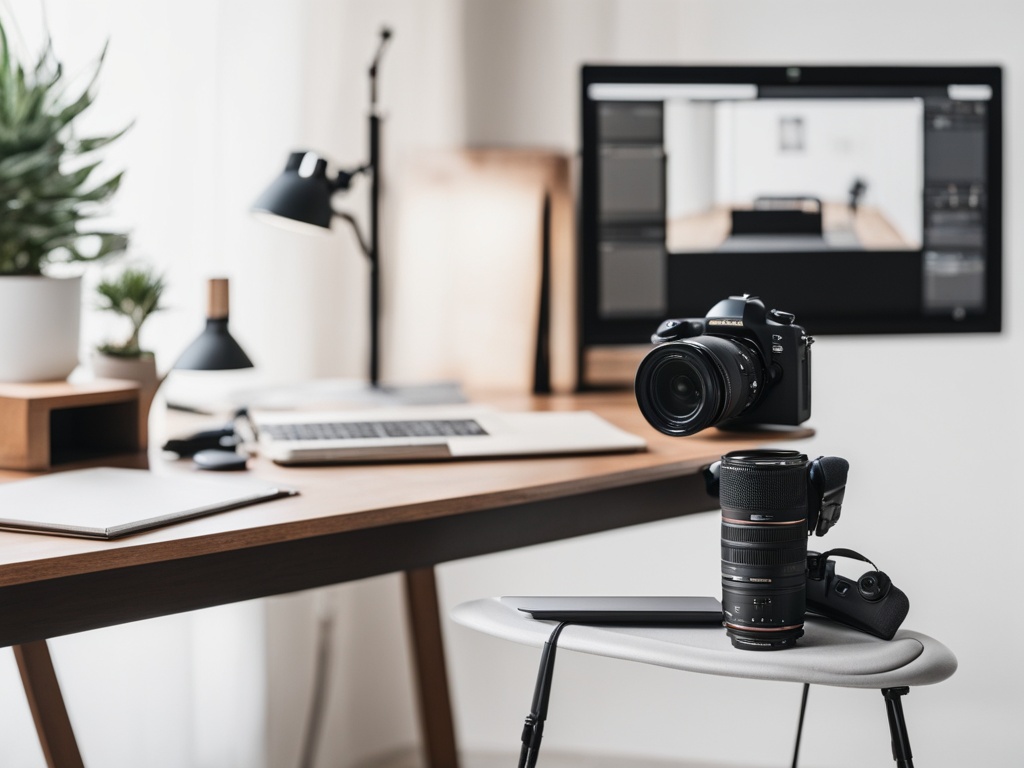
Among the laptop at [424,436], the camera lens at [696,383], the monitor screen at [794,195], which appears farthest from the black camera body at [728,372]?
the monitor screen at [794,195]

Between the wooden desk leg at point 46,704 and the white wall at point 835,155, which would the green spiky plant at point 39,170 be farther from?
the white wall at point 835,155

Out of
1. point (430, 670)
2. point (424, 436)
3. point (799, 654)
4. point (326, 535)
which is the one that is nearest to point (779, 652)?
point (799, 654)

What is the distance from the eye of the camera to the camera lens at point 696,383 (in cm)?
91

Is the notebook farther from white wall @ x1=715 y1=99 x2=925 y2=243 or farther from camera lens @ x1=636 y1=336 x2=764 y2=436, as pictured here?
white wall @ x1=715 y1=99 x2=925 y2=243

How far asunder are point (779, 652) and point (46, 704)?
34.8 inches

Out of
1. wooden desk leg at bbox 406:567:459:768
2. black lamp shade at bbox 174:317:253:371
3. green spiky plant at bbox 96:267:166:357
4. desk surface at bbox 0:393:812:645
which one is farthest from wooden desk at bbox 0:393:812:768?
wooden desk leg at bbox 406:567:459:768

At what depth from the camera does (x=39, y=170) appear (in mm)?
1128

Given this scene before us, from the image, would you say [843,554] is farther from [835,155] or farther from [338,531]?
[835,155]

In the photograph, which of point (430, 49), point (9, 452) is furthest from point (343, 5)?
point (9, 452)

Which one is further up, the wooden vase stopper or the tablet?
the wooden vase stopper

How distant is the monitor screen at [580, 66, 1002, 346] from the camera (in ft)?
4.92

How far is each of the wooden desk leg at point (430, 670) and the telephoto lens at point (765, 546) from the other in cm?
104

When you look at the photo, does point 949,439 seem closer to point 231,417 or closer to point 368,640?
point 368,640

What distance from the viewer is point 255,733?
1.64m
